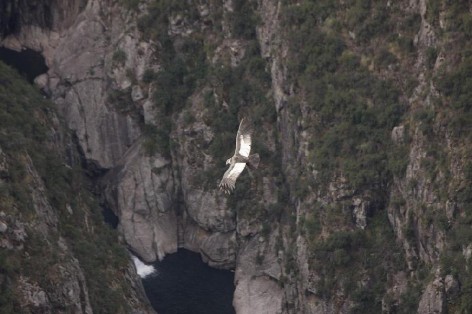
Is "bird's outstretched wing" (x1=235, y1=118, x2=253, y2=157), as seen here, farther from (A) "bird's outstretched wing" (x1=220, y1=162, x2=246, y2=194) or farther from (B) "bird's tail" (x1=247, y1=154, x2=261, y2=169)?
(A) "bird's outstretched wing" (x1=220, y1=162, x2=246, y2=194)

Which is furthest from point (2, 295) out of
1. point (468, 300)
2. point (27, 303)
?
point (468, 300)

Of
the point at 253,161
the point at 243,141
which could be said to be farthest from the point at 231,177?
the point at 243,141

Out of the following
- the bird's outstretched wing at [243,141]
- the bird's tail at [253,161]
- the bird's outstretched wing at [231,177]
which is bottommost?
the bird's outstretched wing at [231,177]

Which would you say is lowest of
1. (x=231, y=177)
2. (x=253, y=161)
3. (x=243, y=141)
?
(x=231, y=177)

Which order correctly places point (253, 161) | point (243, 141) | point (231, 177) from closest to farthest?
1. point (231, 177)
2. point (243, 141)
3. point (253, 161)

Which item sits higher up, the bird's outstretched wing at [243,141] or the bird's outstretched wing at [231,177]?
the bird's outstretched wing at [243,141]

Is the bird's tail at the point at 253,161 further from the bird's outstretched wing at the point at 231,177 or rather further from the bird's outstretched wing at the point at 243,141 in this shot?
the bird's outstretched wing at the point at 231,177

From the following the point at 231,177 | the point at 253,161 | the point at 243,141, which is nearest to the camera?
the point at 231,177

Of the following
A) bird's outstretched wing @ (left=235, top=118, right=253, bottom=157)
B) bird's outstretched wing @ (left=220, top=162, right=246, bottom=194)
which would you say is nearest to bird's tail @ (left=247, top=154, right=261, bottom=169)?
bird's outstretched wing @ (left=235, top=118, right=253, bottom=157)

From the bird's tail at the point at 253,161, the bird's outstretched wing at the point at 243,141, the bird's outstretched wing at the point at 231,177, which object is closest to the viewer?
the bird's outstretched wing at the point at 231,177

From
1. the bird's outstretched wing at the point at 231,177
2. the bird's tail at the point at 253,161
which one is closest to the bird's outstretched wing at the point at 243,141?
the bird's tail at the point at 253,161

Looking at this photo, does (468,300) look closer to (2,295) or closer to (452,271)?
(452,271)

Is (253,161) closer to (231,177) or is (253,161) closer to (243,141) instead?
(243,141)

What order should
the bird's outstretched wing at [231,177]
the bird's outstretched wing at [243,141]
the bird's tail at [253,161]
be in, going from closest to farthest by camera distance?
the bird's outstretched wing at [231,177] → the bird's outstretched wing at [243,141] → the bird's tail at [253,161]
